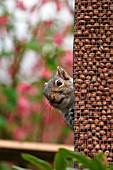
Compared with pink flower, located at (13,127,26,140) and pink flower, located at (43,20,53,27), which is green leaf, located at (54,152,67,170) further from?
pink flower, located at (13,127,26,140)

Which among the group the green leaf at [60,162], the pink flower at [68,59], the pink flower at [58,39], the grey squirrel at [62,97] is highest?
the pink flower at [58,39]

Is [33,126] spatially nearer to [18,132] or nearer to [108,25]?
[18,132]

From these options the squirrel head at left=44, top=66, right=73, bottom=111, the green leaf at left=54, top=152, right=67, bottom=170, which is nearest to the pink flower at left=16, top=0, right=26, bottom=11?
the squirrel head at left=44, top=66, right=73, bottom=111

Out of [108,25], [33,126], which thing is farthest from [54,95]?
[33,126]

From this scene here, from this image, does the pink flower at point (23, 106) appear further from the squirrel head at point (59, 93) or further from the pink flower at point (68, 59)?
the squirrel head at point (59, 93)

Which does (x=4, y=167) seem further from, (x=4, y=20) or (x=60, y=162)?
(x=60, y=162)

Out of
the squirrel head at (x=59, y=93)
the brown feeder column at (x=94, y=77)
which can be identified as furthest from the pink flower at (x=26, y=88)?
the brown feeder column at (x=94, y=77)

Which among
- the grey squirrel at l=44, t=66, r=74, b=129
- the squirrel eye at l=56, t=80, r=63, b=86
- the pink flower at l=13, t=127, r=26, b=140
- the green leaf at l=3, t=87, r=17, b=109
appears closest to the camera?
the grey squirrel at l=44, t=66, r=74, b=129
